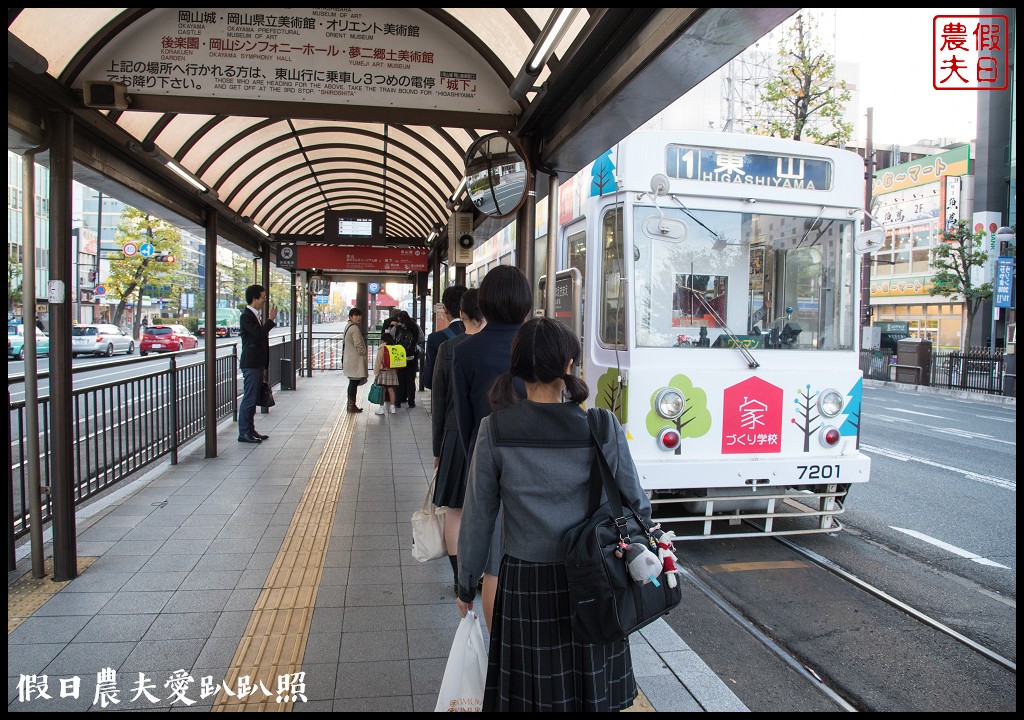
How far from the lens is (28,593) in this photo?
3.83 metres

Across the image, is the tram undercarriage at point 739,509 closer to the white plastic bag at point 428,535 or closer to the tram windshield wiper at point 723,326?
the tram windshield wiper at point 723,326

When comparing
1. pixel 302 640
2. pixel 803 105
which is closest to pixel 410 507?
pixel 302 640

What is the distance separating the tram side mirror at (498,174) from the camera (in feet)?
14.4

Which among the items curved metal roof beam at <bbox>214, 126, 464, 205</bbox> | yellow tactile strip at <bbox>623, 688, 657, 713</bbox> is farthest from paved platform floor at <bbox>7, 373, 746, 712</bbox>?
curved metal roof beam at <bbox>214, 126, 464, 205</bbox>

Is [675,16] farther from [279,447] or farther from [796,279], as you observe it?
[279,447]

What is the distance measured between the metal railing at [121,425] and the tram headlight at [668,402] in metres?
4.02

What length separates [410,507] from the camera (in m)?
5.84

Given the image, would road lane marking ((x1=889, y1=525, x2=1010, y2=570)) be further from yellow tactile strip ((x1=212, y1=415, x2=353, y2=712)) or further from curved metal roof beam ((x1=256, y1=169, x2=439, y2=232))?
curved metal roof beam ((x1=256, y1=169, x2=439, y2=232))

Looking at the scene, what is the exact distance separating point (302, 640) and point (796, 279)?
13.6 feet

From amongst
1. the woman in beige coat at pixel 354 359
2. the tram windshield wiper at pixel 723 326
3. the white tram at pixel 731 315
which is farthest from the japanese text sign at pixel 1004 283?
the tram windshield wiper at pixel 723 326

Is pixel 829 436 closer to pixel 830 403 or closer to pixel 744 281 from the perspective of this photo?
pixel 830 403

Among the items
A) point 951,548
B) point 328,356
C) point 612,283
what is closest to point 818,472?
point 951,548

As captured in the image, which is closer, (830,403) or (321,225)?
(830,403)

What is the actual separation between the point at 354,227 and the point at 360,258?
24.3 inches
